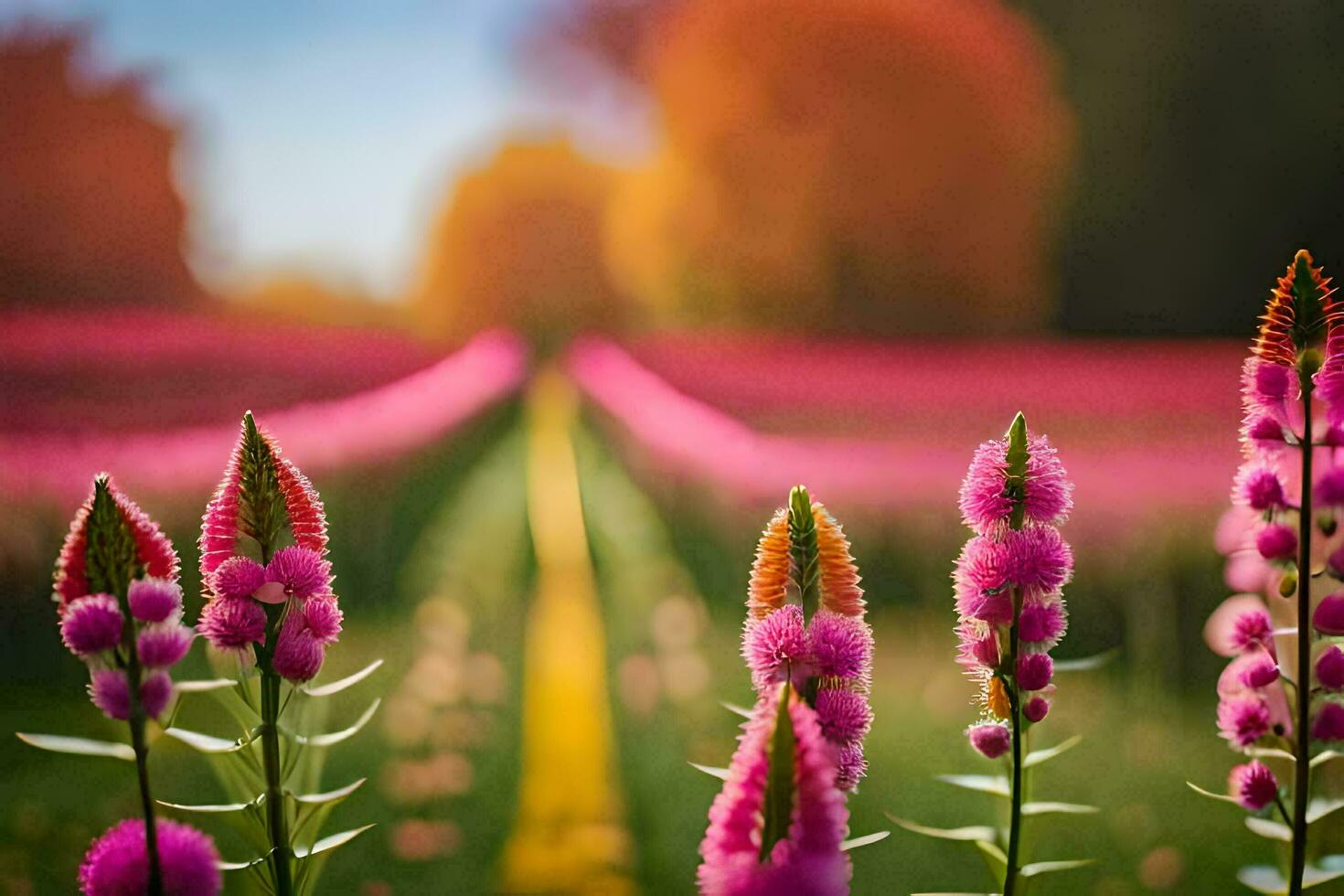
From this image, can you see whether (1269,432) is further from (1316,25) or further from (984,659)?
(1316,25)

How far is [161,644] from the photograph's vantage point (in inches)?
38.4

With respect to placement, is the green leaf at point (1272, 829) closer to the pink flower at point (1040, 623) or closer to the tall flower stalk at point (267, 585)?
the pink flower at point (1040, 623)

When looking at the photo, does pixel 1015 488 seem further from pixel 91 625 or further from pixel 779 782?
pixel 91 625

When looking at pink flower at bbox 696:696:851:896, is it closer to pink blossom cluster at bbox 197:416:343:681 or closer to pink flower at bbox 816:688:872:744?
pink flower at bbox 816:688:872:744

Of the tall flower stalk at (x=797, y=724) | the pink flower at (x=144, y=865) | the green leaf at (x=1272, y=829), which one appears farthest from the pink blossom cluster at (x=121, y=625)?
the green leaf at (x=1272, y=829)

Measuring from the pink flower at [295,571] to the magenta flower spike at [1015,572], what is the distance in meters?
0.56

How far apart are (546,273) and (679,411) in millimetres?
470

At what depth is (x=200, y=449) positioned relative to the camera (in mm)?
2184

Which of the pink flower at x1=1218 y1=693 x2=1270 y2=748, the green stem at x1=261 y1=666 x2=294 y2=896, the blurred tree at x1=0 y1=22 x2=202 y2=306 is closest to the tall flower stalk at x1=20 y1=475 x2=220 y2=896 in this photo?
the green stem at x1=261 y1=666 x2=294 y2=896

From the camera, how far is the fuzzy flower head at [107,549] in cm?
95

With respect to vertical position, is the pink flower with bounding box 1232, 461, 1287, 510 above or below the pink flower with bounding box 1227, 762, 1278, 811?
above

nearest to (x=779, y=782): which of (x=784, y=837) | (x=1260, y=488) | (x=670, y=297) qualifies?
(x=784, y=837)

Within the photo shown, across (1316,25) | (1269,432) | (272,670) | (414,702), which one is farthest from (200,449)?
(1316,25)

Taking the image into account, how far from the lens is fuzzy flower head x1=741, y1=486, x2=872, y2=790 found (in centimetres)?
95
